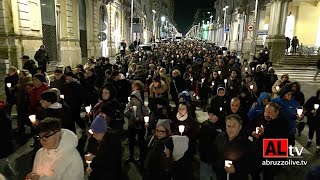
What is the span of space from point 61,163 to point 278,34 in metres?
26.2

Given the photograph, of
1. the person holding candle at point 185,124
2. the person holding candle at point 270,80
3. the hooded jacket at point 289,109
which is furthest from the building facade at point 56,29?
the hooded jacket at point 289,109

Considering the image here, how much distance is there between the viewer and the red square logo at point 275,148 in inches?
204

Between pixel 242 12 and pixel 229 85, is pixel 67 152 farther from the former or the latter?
pixel 242 12

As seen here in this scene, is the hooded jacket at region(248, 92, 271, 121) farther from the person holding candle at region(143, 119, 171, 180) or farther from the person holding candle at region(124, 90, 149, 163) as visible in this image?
the person holding candle at region(143, 119, 171, 180)

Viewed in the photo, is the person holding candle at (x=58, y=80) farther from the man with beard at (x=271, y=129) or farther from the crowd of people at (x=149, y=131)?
the man with beard at (x=271, y=129)

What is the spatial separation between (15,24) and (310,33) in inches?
1178

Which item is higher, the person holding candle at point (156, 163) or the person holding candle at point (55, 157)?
the person holding candle at point (55, 157)

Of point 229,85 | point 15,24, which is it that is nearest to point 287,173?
point 229,85

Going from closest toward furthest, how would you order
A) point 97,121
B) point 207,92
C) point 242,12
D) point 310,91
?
point 97,121 → point 207,92 → point 310,91 → point 242,12

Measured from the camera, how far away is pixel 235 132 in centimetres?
401

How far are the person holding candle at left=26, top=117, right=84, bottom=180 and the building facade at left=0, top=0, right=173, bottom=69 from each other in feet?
44.2

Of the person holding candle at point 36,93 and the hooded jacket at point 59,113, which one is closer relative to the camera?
the hooded jacket at point 59,113

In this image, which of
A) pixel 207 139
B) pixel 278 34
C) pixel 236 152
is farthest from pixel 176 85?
pixel 278 34

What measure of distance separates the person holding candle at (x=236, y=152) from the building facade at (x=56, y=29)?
13781 mm
